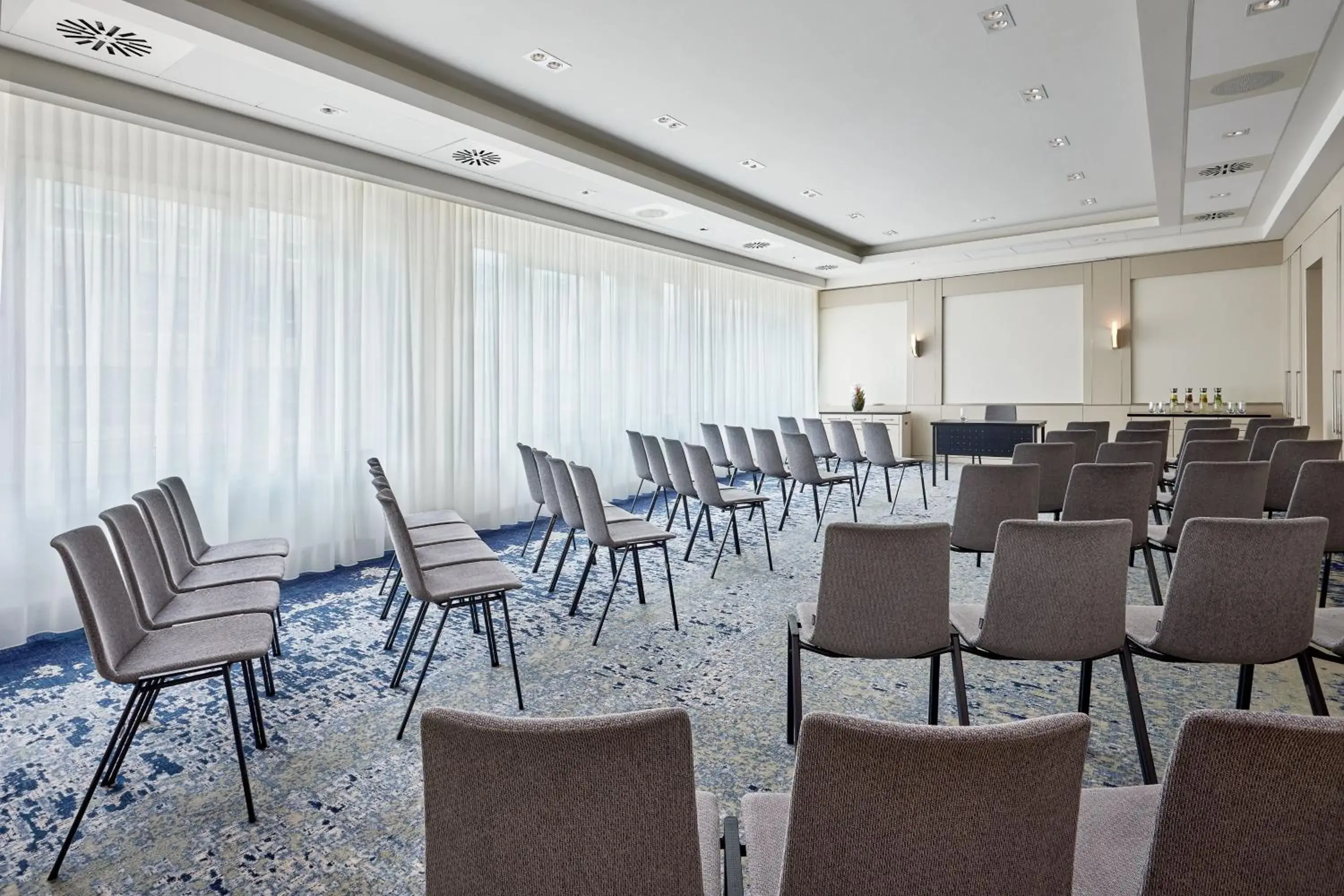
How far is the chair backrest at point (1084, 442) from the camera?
5.33 metres

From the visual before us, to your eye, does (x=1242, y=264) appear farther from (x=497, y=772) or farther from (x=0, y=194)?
(x=0, y=194)

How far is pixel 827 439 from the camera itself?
7.87m

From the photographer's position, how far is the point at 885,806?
2.92 feet

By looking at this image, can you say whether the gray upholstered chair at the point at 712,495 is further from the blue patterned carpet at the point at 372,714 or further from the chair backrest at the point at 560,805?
the chair backrest at the point at 560,805

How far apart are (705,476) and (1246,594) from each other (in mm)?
3088

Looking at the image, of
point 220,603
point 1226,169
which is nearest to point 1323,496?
point 1226,169

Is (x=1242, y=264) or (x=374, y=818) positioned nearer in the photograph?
(x=374, y=818)

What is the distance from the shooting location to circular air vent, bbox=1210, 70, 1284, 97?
4.05 metres

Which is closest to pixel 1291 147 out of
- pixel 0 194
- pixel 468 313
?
pixel 468 313

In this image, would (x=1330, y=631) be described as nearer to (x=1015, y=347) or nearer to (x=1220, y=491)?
(x=1220, y=491)

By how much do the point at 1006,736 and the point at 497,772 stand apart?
0.65 metres

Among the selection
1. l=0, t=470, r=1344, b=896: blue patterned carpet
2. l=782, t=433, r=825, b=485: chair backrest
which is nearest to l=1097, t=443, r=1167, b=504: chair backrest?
l=0, t=470, r=1344, b=896: blue patterned carpet

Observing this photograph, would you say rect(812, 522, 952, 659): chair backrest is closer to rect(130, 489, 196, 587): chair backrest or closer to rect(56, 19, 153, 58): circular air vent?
rect(130, 489, 196, 587): chair backrest

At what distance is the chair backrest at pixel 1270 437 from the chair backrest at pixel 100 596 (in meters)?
6.36
